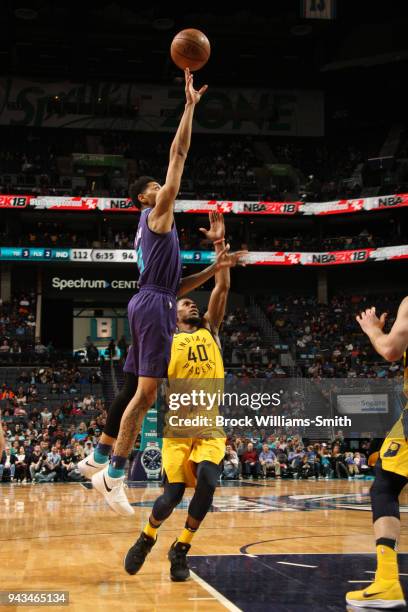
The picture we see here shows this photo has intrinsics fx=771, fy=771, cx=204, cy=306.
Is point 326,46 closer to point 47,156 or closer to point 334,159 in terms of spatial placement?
point 334,159

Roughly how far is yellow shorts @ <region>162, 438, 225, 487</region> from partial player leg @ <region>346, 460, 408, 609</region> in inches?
67.0

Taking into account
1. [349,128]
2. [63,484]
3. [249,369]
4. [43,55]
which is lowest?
[63,484]

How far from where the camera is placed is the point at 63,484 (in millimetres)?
21219

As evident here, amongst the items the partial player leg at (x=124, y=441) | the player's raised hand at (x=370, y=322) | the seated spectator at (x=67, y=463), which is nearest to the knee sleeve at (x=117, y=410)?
the partial player leg at (x=124, y=441)

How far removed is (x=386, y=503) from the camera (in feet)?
17.9

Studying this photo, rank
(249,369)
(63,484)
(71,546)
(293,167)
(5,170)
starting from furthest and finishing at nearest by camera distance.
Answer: (293,167), (5,170), (249,369), (63,484), (71,546)

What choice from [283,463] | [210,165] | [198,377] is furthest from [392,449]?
[210,165]

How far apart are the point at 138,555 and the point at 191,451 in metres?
1.02

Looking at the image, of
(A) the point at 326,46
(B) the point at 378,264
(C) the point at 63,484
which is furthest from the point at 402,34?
(C) the point at 63,484

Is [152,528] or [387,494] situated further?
[152,528]

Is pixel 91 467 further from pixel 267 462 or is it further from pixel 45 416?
pixel 45 416

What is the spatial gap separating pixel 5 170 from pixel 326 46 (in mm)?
19316

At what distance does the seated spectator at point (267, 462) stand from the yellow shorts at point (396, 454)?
708 inches

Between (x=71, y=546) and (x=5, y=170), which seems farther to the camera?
(x=5, y=170)
